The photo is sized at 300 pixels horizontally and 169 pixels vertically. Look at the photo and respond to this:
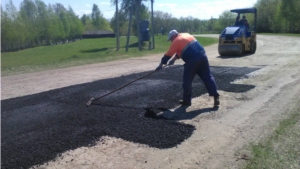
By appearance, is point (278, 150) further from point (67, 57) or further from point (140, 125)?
point (67, 57)

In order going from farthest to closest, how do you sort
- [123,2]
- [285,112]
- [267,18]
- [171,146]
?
[267,18] → [123,2] → [285,112] → [171,146]

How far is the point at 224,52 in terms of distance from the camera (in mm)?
15227

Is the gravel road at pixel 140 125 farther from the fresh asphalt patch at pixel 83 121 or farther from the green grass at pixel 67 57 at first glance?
the green grass at pixel 67 57

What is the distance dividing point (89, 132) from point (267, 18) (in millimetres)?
56979

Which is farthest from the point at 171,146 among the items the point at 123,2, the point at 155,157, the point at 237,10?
the point at 123,2

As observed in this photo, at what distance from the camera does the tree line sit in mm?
46656

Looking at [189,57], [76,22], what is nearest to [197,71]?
[189,57]

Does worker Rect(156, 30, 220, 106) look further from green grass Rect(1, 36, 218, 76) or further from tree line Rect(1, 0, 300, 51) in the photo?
tree line Rect(1, 0, 300, 51)

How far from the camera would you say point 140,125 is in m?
4.84

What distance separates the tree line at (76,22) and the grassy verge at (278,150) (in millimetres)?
30298

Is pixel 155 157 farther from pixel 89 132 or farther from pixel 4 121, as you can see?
pixel 4 121

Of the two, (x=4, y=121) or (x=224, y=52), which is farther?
(x=224, y=52)

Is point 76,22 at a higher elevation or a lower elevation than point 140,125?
higher

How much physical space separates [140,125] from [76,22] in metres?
90.1
